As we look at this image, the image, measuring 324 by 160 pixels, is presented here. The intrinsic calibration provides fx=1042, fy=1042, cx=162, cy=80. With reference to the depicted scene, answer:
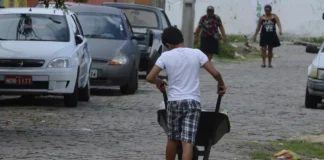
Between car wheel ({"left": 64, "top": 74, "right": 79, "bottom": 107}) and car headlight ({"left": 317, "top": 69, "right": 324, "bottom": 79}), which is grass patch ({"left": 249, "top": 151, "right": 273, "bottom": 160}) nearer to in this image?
car wheel ({"left": 64, "top": 74, "right": 79, "bottom": 107})

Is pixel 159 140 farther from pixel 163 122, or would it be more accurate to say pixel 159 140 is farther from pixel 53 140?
pixel 163 122

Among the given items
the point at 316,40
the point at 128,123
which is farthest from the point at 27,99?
the point at 316,40

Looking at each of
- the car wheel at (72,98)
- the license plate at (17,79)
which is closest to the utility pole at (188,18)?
the car wheel at (72,98)

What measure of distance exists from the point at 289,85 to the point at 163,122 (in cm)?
1413

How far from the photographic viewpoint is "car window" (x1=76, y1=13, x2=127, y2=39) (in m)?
20.3

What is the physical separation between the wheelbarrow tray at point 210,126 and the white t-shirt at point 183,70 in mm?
192

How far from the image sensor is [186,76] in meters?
9.42

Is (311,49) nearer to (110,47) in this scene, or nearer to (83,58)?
(110,47)

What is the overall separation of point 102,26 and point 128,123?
246 inches

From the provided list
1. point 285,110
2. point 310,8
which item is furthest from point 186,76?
point 310,8

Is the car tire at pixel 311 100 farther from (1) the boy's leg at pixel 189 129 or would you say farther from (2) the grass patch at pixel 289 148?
(1) the boy's leg at pixel 189 129

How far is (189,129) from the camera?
930cm

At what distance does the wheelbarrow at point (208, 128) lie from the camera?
30.4 feet

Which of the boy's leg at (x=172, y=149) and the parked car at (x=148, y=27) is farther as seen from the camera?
the parked car at (x=148, y=27)
